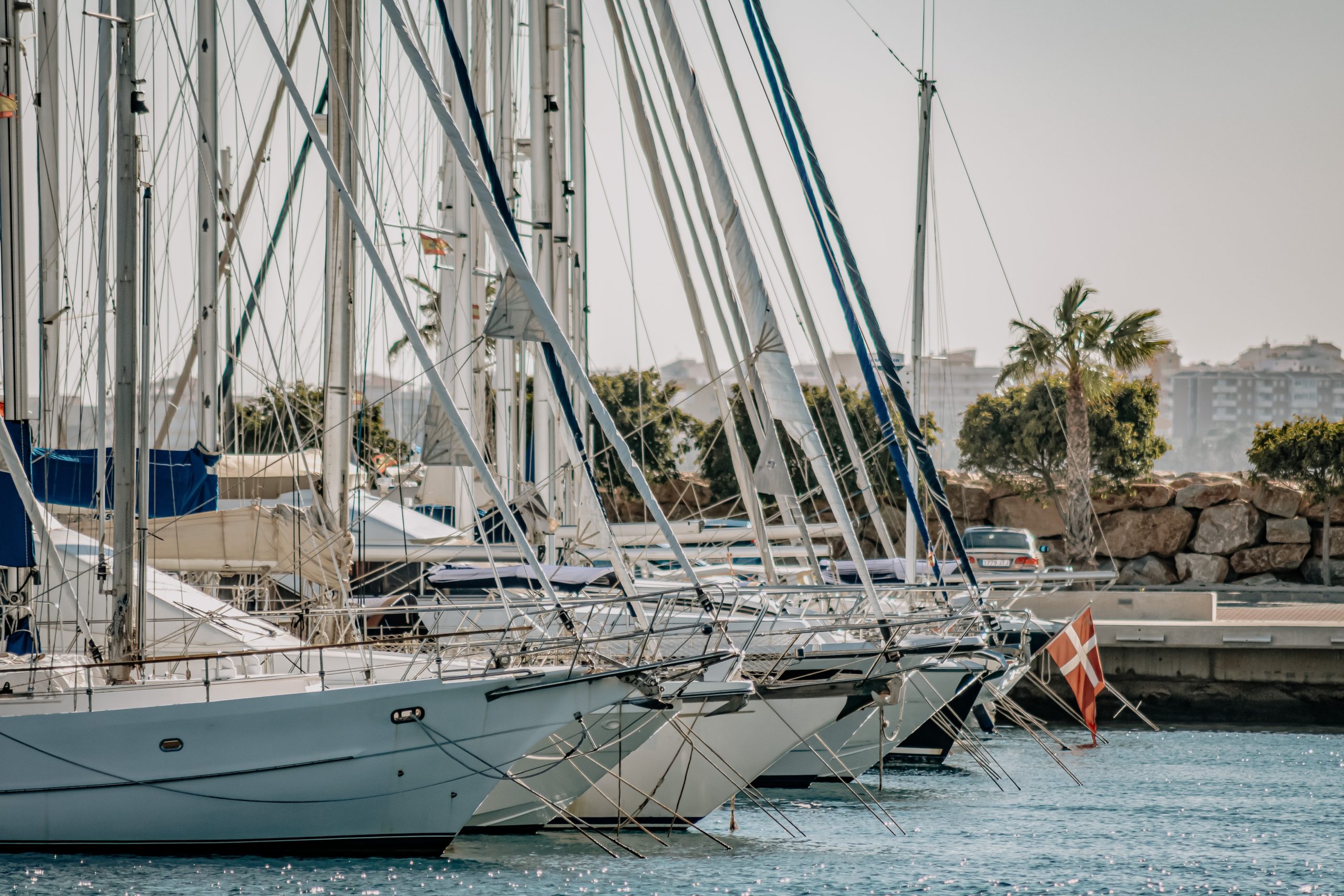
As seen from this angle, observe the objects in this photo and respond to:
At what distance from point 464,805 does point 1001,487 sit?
124 feet

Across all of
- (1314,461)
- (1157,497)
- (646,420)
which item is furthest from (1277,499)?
(646,420)

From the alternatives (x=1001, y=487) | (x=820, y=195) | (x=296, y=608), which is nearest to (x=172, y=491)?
(x=296, y=608)

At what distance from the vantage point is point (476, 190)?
43.7ft

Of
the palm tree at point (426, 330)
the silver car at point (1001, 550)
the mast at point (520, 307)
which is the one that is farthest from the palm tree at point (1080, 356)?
the mast at point (520, 307)

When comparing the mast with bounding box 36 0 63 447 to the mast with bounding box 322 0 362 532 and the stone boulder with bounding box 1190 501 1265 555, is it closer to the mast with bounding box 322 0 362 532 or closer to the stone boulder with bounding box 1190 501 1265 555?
the mast with bounding box 322 0 362 532

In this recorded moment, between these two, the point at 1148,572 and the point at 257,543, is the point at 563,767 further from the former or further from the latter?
the point at 1148,572

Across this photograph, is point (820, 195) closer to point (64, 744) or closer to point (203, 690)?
point (203, 690)

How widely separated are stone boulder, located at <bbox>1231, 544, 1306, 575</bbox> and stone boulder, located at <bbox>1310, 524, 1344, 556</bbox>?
57cm

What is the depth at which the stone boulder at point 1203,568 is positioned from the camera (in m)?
46.1

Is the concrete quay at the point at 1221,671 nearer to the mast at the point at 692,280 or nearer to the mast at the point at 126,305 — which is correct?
the mast at the point at 692,280

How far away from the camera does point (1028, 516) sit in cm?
4909

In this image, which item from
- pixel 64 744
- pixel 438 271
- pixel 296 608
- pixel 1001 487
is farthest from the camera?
pixel 1001 487

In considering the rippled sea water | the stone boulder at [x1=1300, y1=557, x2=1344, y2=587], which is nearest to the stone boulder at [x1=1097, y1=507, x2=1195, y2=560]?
the stone boulder at [x1=1300, y1=557, x2=1344, y2=587]

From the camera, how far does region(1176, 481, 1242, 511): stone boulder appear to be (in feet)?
153
